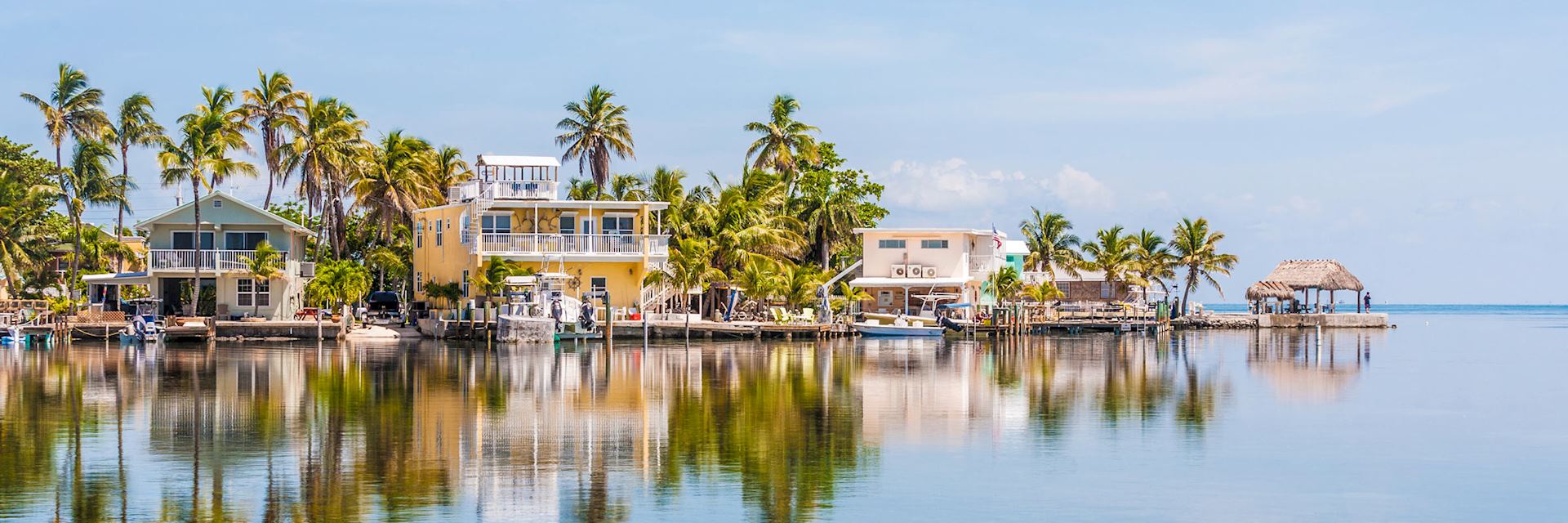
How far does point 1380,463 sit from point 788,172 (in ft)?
166

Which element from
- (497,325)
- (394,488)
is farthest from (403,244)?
(394,488)

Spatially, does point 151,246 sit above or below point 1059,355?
above

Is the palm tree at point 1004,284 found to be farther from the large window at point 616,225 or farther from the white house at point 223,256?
the white house at point 223,256

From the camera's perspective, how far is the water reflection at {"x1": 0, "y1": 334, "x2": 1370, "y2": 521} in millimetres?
16484

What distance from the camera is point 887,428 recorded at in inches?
929

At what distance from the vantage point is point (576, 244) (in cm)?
5509

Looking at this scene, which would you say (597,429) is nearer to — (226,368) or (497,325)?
(226,368)

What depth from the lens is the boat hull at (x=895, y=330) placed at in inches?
2271

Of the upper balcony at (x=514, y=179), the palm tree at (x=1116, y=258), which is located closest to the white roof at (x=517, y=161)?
the upper balcony at (x=514, y=179)

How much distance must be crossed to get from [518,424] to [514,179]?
3319 cm

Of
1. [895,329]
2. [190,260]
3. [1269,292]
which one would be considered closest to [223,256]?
[190,260]

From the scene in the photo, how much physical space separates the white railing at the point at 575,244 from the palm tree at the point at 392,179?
7.41m

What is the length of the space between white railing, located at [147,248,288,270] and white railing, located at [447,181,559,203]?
7.20 metres

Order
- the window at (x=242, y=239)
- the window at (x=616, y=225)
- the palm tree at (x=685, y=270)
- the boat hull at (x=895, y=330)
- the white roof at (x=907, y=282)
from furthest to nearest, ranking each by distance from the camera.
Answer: the white roof at (x=907, y=282)
the boat hull at (x=895, y=330)
the window at (x=616, y=225)
the window at (x=242, y=239)
the palm tree at (x=685, y=270)
